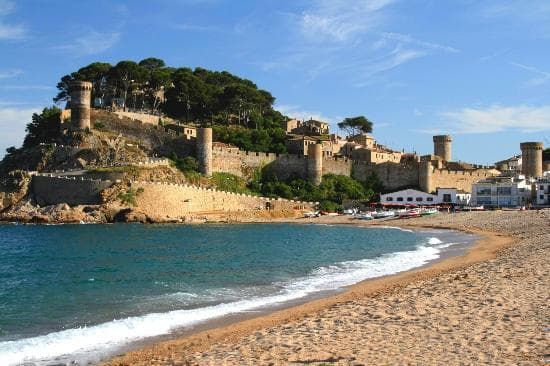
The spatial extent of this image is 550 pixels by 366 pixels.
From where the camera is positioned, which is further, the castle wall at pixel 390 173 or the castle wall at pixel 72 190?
the castle wall at pixel 390 173

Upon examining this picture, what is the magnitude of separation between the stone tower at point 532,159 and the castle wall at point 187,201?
30253mm

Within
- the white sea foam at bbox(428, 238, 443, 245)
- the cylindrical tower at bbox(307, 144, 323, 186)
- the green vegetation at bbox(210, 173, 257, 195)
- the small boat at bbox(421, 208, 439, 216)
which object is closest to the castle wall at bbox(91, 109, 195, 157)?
the green vegetation at bbox(210, 173, 257, 195)

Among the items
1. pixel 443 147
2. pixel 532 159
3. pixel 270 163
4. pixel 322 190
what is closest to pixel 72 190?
pixel 270 163

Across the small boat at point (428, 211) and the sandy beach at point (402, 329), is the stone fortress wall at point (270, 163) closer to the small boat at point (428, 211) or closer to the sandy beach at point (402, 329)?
the small boat at point (428, 211)

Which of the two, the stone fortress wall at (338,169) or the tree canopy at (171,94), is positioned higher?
the tree canopy at (171,94)

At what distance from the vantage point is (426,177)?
182ft

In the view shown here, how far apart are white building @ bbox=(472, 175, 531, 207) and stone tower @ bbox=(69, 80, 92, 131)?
34.5 m

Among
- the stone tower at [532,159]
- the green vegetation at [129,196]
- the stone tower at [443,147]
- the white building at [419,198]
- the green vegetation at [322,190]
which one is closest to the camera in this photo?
the green vegetation at [129,196]

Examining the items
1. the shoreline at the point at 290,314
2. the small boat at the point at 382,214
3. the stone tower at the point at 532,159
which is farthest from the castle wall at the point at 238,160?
the shoreline at the point at 290,314

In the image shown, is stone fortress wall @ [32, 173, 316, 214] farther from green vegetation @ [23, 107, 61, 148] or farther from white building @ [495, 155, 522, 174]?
white building @ [495, 155, 522, 174]

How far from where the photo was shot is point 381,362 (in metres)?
8.22

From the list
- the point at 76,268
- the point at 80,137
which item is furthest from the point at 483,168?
the point at 76,268

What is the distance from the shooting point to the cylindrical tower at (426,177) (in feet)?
182

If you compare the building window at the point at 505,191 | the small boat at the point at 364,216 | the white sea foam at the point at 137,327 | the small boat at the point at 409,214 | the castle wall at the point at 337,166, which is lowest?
the white sea foam at the point at 137,327
